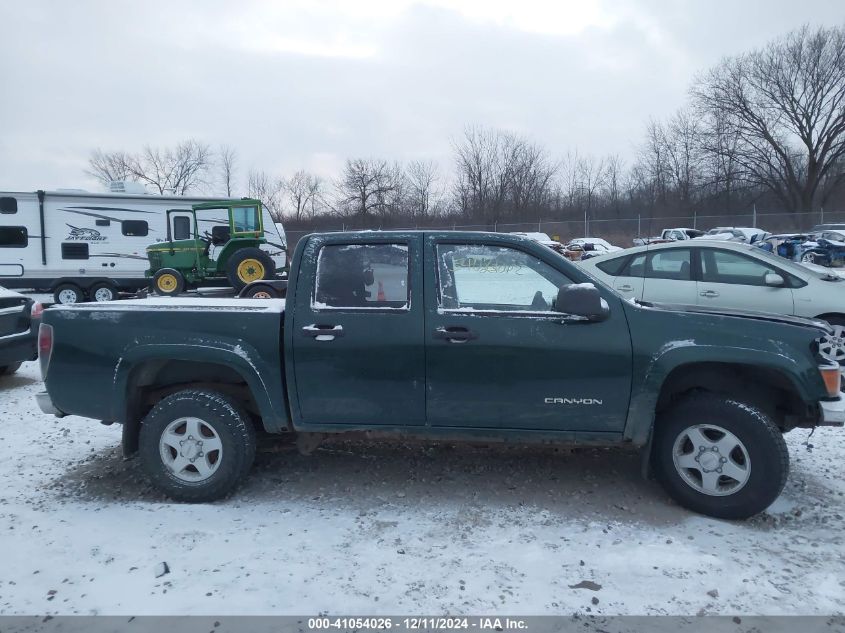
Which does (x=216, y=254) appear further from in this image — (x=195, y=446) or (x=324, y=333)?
(x=324, y=333)

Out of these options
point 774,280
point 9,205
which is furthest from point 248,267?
point 774,280

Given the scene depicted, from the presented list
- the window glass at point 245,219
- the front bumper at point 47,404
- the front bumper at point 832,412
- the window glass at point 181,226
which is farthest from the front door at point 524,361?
the window glass at point 181,226

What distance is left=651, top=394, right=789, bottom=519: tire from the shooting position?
3693 mm

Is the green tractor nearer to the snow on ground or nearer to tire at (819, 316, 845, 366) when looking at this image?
the snow on ground

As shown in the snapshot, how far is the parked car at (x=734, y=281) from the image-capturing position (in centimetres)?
770

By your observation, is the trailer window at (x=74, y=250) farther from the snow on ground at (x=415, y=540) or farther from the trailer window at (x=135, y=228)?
the snow on ground at (x=415, y=540)

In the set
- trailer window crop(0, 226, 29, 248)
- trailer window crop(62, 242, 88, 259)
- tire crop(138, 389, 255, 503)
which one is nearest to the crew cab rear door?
tire crop(138, 389, 255, 503)

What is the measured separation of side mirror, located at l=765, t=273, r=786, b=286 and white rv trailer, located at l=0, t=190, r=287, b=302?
12.6 metres

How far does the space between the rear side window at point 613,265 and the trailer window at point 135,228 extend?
13.6 m

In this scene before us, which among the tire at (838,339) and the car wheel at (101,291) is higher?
the car wheel at (101,291)

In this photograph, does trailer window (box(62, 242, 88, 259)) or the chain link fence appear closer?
trailer window (box(62, 242, 88, 259))

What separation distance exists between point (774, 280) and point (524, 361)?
5503 mm


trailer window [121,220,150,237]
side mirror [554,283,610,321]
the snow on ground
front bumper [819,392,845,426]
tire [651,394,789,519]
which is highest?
trailer window [121,220,150,237]

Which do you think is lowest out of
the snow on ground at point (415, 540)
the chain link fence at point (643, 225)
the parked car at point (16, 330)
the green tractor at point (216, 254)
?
the snow on ground at point (415, 540)
